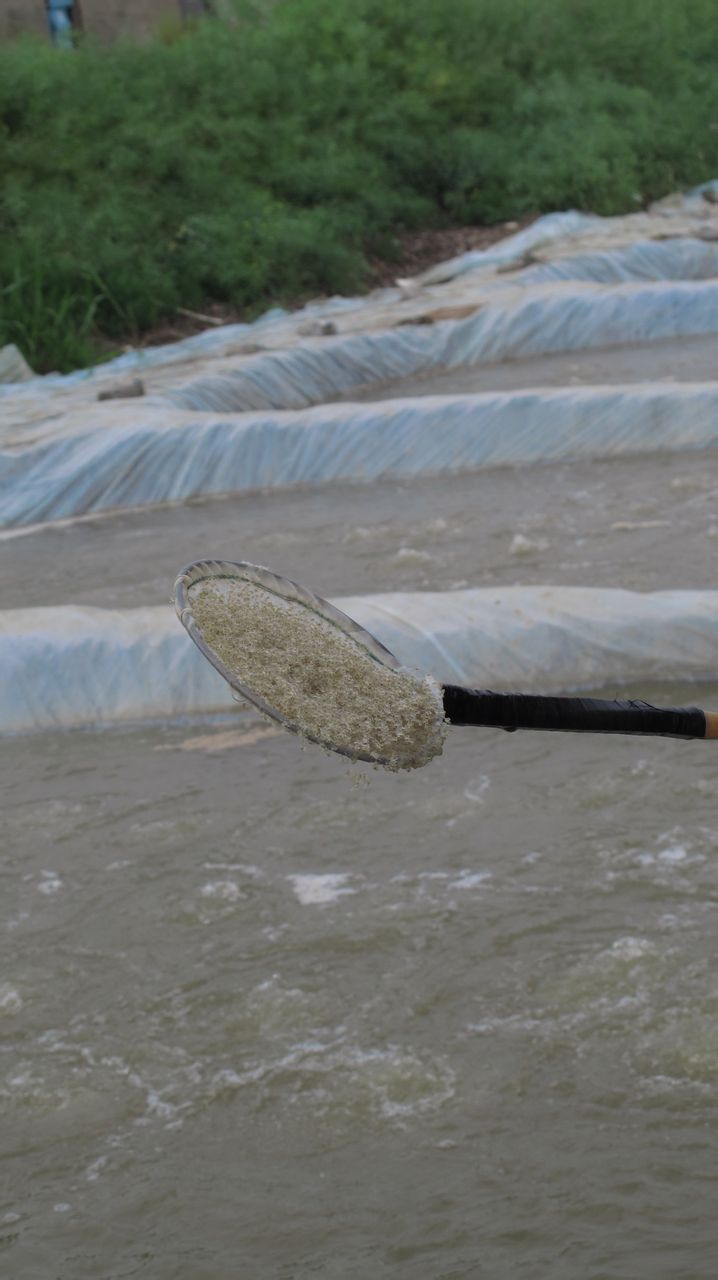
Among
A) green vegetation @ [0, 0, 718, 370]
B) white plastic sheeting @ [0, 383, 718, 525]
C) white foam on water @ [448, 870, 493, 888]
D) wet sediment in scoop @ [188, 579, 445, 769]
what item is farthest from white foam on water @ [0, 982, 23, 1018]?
green vegetation @ [0, 0, 718, 370]

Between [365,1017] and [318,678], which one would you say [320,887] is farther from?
[318,678]

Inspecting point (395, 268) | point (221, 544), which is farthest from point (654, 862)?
point (395, 268)

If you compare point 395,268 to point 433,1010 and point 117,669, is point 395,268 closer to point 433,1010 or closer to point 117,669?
point 117,669

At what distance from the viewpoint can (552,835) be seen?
2766mm

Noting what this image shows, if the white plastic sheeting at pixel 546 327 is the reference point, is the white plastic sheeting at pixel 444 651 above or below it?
below

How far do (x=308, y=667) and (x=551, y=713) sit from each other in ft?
0.85

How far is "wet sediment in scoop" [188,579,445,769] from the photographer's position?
1.36 m

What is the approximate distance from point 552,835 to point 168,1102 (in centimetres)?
97

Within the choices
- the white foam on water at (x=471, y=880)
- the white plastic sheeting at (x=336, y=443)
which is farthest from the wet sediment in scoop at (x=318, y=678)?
the white plastic sheeting at (x=336, y=443)

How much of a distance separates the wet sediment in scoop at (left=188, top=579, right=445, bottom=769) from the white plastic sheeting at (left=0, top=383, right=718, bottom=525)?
4.11 metres

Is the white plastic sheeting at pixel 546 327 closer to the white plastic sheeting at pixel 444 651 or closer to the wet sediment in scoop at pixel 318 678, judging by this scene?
the white plastic sheeting at pixel 444 651

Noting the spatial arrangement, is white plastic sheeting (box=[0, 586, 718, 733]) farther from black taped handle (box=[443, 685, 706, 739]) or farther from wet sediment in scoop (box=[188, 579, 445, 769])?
black taped handle (box=[443, 685, 706, 739])

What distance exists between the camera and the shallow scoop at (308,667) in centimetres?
136

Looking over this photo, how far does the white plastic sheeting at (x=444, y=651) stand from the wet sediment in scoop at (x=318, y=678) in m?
A: 1.91
